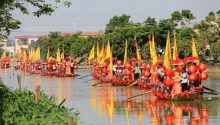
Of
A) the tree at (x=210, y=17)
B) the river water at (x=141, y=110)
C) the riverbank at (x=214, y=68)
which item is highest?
the tree at (x=210, y=17)

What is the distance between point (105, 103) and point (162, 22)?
38.7m

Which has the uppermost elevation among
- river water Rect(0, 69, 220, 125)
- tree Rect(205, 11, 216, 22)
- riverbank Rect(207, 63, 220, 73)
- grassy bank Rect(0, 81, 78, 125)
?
tree Rect(205, 11, 216, 22)

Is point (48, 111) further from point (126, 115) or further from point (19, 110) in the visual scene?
point (126, 115)

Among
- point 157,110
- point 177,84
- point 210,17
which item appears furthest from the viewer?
point 210,17

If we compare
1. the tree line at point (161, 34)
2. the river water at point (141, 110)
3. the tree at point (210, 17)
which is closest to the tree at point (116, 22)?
the tree line at point (161, 34)

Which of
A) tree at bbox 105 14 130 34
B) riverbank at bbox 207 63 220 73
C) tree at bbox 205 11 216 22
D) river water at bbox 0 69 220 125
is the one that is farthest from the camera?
tree at bbox 105 14 130 34

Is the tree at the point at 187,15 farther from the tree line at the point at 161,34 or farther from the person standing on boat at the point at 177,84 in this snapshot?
the person standing on boat at the point at 177,84

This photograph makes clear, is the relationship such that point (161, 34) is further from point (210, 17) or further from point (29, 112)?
point (29, 112)

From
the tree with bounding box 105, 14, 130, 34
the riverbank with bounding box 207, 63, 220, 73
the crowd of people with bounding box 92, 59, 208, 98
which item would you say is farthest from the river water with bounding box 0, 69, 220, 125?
the tree with bounding box 105, 14, 130, 34

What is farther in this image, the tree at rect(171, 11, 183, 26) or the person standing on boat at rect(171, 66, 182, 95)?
the tree at rect(171, 11, 183, 26)

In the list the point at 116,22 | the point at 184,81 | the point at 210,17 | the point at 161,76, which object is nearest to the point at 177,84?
the point at 184,81

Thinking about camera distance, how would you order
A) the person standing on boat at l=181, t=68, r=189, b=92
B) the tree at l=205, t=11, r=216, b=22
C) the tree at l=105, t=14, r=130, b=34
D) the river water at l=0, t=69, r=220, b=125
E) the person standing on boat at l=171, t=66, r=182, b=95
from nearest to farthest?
the river water at l=0, t=69, r=220, b=125 < the person standing on boat at l=171, t=66, r=182, b=95 < the person standing on boat at l=181, t=68, r=189, b=92 < the tree at l=205, t=11, r=216, b=22 < the tree at l=105, t=14, r=130, b=34

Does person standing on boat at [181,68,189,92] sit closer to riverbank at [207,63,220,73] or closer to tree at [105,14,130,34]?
riverbank at [207,63,220,73]

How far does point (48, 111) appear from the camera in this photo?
683 inches
